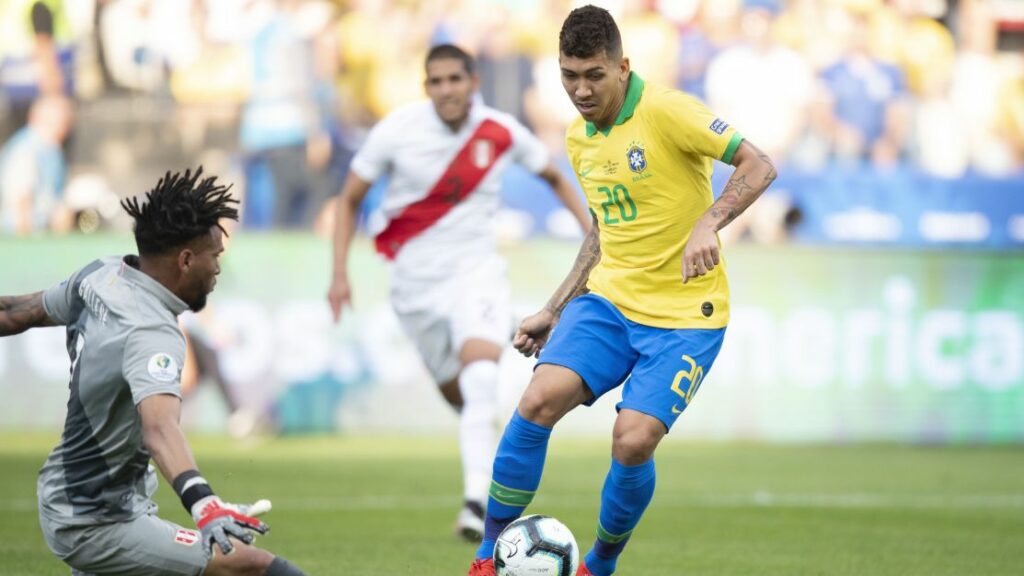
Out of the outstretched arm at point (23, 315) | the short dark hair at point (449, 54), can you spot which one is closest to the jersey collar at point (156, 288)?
the outstretched arm at point (23, 315)

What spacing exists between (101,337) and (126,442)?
0.38m

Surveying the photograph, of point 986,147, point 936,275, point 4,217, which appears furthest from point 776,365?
point 4,217

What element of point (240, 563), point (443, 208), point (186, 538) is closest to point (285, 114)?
point (443, 208)

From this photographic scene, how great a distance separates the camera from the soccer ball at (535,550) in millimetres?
5852

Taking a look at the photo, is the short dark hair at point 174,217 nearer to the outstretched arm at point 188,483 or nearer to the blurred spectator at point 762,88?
the outstretched arm at point 188,483

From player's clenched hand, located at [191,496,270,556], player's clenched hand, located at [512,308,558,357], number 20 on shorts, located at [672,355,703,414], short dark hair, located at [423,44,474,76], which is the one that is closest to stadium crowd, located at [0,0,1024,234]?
short dark hair, located at [423,44,474,76]

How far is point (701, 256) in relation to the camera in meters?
5.63

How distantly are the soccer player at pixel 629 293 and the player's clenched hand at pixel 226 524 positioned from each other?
79.6 inches

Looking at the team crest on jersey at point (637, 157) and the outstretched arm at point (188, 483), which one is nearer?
the outstretched arm at point (188, 483)

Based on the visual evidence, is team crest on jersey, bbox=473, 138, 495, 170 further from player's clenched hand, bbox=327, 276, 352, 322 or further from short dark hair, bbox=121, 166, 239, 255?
short dark hair, bbox=121, 166, 239, 255

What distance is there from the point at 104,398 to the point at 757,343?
35.8ft

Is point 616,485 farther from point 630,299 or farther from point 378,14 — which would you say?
point 378,14

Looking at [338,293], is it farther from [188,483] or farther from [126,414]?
[188,483]

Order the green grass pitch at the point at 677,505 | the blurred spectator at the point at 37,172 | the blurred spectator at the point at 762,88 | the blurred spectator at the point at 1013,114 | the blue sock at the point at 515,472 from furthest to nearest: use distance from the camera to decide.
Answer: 1. the blurred spectator at the point at 1013,114
2. the blurred spectator at the point at 762,88
3. the blurred spectator at the point at 37,172
4. the green grass pitch at the point at 677,505
5. the blue sock at the point at 515,472
